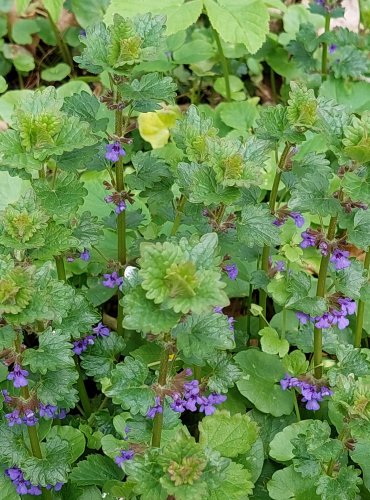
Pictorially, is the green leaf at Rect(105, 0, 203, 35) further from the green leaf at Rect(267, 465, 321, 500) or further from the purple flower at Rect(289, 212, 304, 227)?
the green leaf at Rect(267, 465, 321, 500)

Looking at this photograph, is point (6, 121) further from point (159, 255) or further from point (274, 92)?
point (159, 255)

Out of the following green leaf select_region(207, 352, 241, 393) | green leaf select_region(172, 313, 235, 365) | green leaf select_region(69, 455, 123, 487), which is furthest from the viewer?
green leaf select_region(69, 455, 123, 487)

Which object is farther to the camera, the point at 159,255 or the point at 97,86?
the point at 97,86

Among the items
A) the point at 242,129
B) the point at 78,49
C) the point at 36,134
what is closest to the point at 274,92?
the point at 242,129

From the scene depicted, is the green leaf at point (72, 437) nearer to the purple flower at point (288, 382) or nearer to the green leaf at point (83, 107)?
the purple flower at point (288, 382)

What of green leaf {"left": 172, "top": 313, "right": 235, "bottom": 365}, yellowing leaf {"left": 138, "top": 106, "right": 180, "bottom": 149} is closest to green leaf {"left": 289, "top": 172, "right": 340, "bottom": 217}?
green leaf {"left": 172, "top": 313, "right": 235, "bottom": 365}

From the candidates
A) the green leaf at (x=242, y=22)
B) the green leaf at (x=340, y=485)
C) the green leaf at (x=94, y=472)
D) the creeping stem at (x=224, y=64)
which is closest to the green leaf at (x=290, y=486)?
the green leaf at (x=340, y=485)
